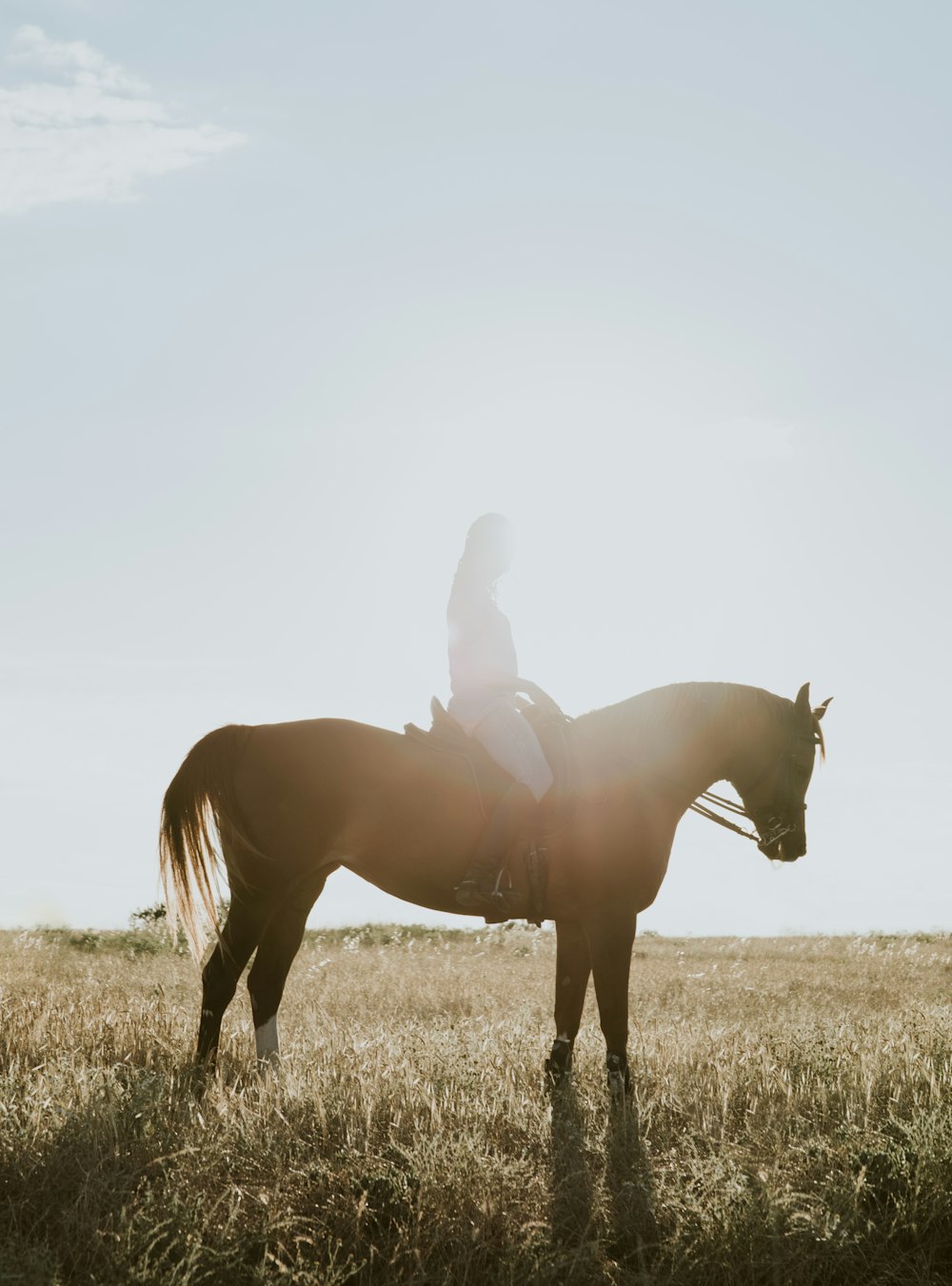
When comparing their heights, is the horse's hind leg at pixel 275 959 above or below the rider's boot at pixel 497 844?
below

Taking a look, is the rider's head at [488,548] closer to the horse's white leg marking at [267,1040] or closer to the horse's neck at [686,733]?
the horse's neck at [686,733]

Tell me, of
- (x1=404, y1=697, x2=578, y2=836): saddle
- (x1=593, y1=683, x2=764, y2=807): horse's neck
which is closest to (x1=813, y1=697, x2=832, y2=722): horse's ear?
(x1=593, y1=683, x2=764, y2=807): horse's neck

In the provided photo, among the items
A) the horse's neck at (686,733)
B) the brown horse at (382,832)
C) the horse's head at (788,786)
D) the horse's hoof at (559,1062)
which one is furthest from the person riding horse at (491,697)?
the horse's head at (788,786)

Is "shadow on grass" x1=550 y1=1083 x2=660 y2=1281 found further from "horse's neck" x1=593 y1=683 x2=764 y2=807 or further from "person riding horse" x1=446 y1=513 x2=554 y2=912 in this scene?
"horse's neck" x1=593 y1=683 x2=764 y2=807

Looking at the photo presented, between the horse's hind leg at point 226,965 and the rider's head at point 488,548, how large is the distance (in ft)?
9.37

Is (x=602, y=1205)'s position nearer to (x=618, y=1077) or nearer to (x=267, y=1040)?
(x=618, y=1077)

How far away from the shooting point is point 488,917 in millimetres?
7246

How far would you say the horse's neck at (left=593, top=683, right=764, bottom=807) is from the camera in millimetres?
7547

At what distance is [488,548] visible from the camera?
745 centimetres

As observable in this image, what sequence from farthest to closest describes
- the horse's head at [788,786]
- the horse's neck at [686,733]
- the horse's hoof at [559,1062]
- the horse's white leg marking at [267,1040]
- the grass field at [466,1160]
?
the horse's head at [788,786]
the horse's neck at [686,733]
the horse's white leg marking at [267,1040]
the horse's hoof at [559,1062]
the grass field at [466,1160]

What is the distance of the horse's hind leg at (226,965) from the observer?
7086mm

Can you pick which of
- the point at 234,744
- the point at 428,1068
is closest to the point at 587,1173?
the point at 428,1068

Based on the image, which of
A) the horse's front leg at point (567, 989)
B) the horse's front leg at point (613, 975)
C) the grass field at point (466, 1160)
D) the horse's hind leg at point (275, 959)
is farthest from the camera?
the horse's hind leg at point (275, 959)

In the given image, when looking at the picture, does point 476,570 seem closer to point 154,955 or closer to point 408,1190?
point 408,1190
